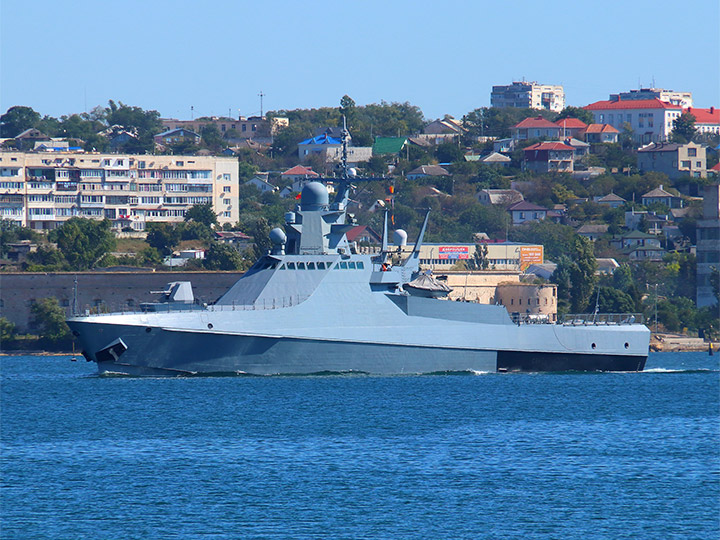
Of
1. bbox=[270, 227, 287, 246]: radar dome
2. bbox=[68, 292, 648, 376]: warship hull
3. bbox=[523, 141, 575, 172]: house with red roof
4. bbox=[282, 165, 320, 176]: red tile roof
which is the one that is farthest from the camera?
bbox=[523, 141, 575, 172]: house with red roof

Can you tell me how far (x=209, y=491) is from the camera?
25.4 m

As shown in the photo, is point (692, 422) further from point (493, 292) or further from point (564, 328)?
A: point (493, 292)

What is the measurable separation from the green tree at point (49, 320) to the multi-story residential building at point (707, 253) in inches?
1851

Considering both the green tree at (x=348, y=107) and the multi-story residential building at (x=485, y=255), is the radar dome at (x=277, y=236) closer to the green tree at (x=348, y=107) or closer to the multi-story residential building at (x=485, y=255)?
the multi-story residential building at (x=485, y=255)

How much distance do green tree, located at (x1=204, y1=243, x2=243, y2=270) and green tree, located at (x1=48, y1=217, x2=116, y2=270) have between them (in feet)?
25.5

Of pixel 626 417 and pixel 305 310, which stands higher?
pixel 305 310

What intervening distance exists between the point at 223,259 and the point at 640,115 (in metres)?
97.5

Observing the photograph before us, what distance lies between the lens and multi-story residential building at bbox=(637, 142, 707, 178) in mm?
133250

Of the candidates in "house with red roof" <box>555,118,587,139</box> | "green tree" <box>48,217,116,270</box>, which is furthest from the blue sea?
Answer: "house with red roof" <box>555,118,587,139</box>

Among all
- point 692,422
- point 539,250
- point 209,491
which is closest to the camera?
point 209,491

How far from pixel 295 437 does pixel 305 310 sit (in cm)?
1107

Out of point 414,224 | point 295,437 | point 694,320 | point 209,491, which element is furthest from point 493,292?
point 209,491

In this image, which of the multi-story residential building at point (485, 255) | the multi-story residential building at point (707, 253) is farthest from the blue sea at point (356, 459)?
the multi-story residential building at point (707, 253)

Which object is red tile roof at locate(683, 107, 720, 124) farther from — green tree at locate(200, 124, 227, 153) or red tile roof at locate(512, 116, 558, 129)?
green tree at locate(200, 124, 227, 153)
